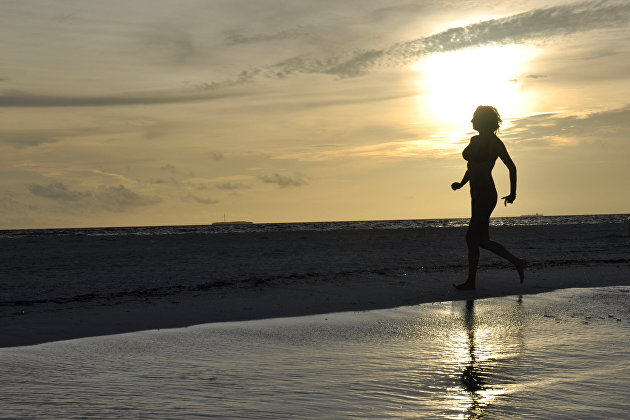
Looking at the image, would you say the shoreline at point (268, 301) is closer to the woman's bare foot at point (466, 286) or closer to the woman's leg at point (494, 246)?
the woman's bare foot at point (466, 286)

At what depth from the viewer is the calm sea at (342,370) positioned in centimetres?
300

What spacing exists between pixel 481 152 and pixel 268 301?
343cm

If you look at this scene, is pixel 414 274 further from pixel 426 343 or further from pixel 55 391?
pixel 55 391

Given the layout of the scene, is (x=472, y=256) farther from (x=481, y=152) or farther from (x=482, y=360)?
(x=482, y=360)

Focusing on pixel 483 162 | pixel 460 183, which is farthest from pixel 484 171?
pixel 460 183

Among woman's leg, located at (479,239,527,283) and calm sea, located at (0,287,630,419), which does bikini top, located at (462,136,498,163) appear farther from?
calm sea, located at (0,287,630,419)

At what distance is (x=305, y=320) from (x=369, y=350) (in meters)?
1.57

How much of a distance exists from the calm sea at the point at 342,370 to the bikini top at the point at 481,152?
9.06ft

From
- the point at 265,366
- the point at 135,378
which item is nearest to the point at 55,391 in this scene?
the point at 135,378

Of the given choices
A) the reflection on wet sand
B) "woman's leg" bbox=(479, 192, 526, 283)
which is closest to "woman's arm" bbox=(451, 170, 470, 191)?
"woman's leg" bbox=(479, 192, 526, 283)

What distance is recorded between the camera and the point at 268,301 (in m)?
7.19

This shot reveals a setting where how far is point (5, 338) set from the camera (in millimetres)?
5223

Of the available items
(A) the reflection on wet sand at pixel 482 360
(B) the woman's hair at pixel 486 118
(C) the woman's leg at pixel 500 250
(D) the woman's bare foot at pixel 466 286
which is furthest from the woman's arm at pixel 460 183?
(A) the reflection on wet sand at pixel 482 360

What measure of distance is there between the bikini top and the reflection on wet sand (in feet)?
9.09
